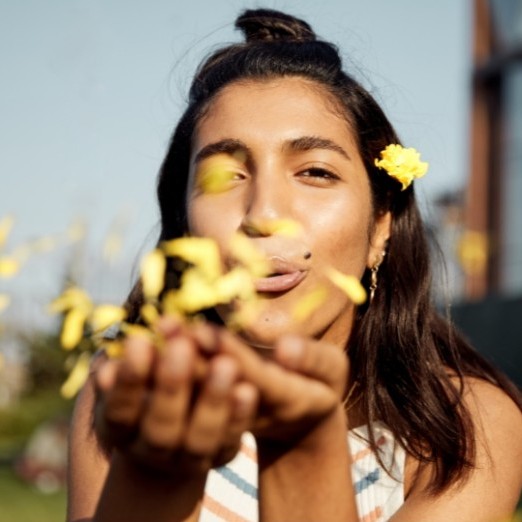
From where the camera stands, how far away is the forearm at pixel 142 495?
1.60 m

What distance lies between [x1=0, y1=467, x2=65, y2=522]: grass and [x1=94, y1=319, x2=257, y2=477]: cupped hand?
19.6 ft

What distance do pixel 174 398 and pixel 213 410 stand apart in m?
0.06

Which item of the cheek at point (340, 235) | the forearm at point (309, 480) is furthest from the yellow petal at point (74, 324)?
the cheek at point (340, 235)

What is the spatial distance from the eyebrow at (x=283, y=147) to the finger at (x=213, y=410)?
124 cm

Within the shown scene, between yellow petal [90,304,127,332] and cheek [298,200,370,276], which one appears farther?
cheek [298,200,370,276]

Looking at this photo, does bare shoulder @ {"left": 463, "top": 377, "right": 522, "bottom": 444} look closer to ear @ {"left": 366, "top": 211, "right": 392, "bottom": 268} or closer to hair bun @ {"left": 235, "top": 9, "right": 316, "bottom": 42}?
ear @ {"left": 366, "top": 211, "right": 392, "bottom": 268}

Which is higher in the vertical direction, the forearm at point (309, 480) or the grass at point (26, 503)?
the forearm at point (309, 480)

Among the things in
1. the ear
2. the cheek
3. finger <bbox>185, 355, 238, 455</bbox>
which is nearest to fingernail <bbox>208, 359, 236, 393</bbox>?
finger <bbox>185, 355, 238, 455</bbox>

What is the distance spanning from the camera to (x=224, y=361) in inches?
51.4

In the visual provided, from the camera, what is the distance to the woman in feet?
5.52

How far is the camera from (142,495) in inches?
64.4

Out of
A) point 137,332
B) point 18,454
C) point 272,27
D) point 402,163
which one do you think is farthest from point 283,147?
point 18,454

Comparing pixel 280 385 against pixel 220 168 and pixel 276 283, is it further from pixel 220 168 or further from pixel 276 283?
pixel 220 168

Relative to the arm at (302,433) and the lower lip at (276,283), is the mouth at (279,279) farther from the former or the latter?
the arm at (302,433)
